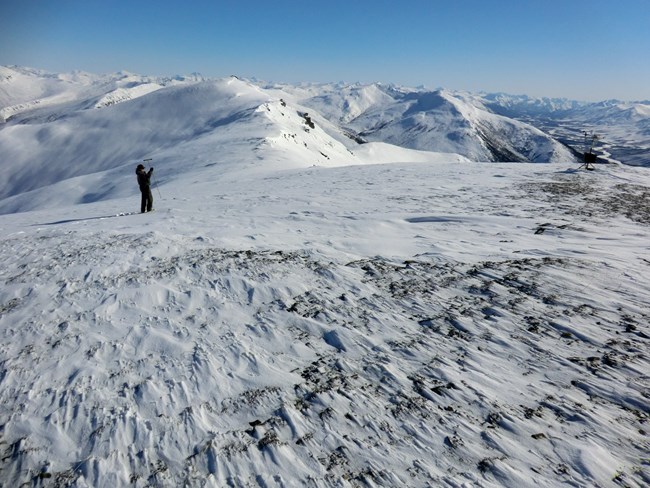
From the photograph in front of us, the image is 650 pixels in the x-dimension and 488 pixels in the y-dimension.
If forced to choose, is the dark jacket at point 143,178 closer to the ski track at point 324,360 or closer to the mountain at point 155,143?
the ski track at point 324,360

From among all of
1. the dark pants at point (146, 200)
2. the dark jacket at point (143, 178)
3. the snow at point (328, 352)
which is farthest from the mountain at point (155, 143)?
the snow at point (328, 352)

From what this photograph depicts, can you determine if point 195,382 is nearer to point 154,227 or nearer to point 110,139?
point 154,227

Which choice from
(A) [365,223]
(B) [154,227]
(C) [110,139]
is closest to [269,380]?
(A) [365,223]

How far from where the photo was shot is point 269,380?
231 inches

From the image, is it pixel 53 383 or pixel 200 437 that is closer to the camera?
pixel 200 437

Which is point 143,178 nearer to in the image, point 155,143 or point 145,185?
point 145,185

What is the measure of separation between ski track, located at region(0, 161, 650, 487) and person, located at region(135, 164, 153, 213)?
5.20 metres

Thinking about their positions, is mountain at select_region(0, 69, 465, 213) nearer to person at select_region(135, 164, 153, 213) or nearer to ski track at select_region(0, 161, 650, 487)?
person at select_region(135, 164, 153, 213)

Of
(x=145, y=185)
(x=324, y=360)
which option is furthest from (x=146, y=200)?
(x=324, y=360)

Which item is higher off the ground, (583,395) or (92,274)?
(92,274)

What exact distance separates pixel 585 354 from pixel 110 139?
84.5 metres

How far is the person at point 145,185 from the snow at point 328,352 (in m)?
3.68

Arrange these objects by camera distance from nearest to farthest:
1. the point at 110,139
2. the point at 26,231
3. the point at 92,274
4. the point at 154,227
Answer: the point at 92,274 → the point at 154,227 → the point at 26,231 → the point at 110,139

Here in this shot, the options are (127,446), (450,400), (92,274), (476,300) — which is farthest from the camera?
(92,274)
